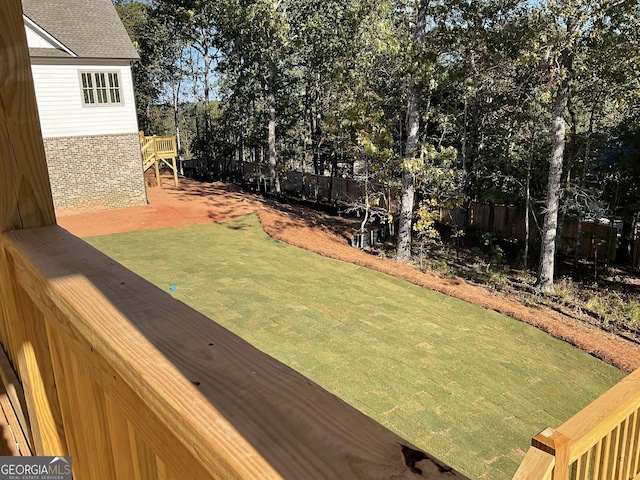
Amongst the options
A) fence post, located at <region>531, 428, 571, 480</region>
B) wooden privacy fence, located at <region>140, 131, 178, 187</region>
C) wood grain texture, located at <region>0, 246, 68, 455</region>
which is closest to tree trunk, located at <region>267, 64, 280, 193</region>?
wooden privacy fence, located at <region>140, 131, 178, 187</region>

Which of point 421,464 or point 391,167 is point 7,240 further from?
point 391,167

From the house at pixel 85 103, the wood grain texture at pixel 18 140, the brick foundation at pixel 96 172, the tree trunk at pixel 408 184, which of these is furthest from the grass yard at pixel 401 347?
the wood grain texture at pixel 18 140

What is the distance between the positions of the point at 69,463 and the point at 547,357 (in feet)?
29.5

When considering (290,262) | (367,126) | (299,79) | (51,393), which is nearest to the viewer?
(51,393)

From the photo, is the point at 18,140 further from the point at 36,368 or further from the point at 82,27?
the point at 82,27

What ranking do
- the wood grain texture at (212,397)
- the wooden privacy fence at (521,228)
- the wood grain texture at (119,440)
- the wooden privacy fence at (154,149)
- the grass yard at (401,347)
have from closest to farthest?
the wood grain texture at (212,397) → the wood grain texture at (119,440) → the grass yard at (401,347) → the wooden privacy fence at (521,228) → the wooden privacy fence at (154,149)

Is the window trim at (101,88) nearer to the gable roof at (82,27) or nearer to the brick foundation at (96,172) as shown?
the gable roof at (82,27)

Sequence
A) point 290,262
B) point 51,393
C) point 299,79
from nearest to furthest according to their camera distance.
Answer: point 51,393 < point 290,262 < point 299,79

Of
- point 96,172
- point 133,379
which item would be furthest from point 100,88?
point 133,379

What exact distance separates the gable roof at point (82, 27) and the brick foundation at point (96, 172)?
2758 mm

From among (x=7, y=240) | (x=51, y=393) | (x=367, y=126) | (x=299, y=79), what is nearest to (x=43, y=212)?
(x=7, y=240)

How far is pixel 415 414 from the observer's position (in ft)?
22.3

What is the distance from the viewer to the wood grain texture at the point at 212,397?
0.57 meters

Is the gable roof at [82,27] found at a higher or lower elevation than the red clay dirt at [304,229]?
higher
